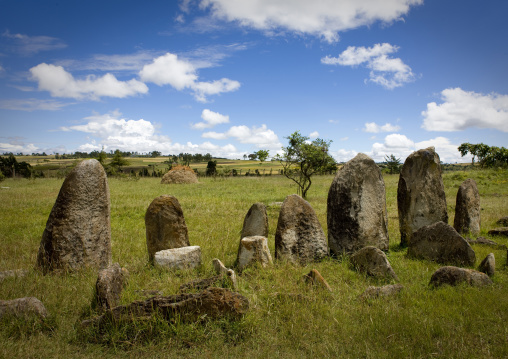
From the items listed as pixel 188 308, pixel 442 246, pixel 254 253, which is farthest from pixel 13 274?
pixel 442 246

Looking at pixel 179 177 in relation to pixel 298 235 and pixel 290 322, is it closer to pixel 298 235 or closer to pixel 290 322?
pixel 298 235

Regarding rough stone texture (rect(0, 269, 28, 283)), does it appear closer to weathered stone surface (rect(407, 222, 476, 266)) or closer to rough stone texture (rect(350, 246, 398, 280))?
rough stone texture (rect(350, 246, 398, 280))

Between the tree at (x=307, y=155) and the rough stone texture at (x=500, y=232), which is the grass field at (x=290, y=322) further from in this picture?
the tree at (x=307, y=155)

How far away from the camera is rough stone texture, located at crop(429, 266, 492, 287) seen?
21.2ft

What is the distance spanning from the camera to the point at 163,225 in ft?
27.8

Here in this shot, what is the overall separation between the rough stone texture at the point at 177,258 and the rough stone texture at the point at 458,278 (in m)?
5.27

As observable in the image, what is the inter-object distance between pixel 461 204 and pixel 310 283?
8.17 metres

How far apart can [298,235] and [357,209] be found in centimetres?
194

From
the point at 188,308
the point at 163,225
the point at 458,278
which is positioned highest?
the point at 163,225

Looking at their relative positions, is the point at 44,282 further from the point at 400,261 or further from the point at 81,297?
the point at 400,261

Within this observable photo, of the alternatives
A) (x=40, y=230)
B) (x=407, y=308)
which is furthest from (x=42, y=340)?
(x=40, y=230)

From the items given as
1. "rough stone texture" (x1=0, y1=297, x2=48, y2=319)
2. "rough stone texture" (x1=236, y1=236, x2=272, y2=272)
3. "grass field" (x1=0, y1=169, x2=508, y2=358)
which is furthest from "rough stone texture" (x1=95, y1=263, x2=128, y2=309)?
"rough stone texture" (x1=236, y1=236, x2=272, y2=272)

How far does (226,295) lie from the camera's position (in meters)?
5.26

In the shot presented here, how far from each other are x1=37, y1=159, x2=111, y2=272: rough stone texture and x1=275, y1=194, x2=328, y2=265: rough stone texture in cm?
449
